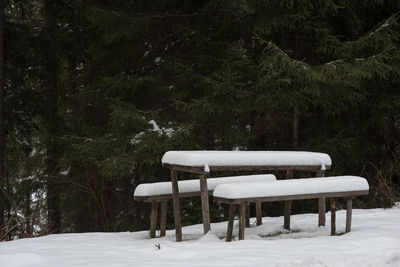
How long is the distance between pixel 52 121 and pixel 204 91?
15.8ft

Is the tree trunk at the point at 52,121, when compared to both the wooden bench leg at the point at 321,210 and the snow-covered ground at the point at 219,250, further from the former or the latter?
the wooden bench leg at the point at 321,210

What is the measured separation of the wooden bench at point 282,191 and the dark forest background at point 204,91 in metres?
3.12

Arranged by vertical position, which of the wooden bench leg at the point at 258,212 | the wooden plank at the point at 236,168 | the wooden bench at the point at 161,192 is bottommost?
the wooden bench leg at the point at 258,212

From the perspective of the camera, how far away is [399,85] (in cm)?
1116

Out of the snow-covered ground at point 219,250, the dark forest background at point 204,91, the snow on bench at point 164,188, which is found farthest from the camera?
the dark forest background at point 204,91

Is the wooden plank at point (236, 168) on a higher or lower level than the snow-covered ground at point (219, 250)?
higher

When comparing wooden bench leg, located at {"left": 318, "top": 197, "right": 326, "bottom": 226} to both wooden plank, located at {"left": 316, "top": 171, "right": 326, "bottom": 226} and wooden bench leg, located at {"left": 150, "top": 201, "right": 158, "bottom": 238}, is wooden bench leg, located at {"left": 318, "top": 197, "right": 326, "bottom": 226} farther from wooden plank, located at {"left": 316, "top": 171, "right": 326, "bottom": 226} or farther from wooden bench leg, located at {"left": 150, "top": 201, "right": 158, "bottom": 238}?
wooden bench leg, located at {"left": 150, "top": 201, "right": 158, "bottom": 238}

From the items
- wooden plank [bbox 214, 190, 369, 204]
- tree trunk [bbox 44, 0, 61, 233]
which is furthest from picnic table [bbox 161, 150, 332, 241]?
tree trunk [bbox 44, 0, 61, 233]

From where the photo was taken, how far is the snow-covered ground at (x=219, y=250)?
5.11m

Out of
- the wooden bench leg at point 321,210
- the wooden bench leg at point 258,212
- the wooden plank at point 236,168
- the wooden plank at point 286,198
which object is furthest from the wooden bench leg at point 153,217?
the wooden bench leg at point 321,210

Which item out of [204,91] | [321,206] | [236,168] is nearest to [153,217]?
[236,168]

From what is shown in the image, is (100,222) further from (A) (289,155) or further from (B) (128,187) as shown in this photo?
(A) (289,155)

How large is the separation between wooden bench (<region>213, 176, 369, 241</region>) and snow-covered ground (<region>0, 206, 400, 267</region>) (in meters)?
0.42

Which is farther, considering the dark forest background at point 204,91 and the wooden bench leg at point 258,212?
the dark forest background at point 204,91
